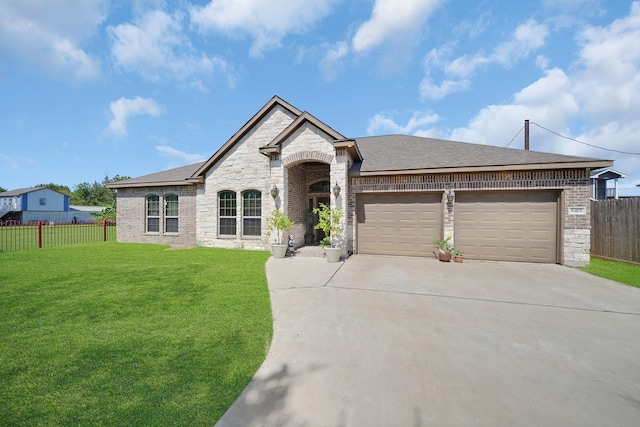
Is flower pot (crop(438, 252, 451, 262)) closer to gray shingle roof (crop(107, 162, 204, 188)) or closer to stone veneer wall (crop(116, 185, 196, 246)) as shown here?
stone veneer wall (crop(116, 185, 196, 246))

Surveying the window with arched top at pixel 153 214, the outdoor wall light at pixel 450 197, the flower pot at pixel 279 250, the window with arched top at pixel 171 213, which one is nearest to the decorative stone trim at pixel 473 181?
the outdoor wall light at pixel 450 197

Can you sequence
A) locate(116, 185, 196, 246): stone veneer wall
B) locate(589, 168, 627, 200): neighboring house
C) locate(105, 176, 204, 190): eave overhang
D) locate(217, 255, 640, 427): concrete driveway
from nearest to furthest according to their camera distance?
1. locate(217, 255, 640, 427): concrete driveway
2. locate(105, 176, 204, 190): eave overhang
3. locate(116, 185, 196, 246): stone veneer wall
4. locate(589, 168, 627, 200): neighboring house

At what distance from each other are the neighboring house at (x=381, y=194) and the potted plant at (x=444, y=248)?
32 centimetres

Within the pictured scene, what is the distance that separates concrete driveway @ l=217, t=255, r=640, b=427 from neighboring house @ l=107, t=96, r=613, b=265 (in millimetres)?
3278

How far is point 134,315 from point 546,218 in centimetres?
1178

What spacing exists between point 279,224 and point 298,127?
12.4ft

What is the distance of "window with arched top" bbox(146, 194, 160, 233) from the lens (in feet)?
45.8

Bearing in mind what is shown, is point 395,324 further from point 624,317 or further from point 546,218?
point 546,218

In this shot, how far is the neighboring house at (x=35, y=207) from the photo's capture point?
3784 centimetres

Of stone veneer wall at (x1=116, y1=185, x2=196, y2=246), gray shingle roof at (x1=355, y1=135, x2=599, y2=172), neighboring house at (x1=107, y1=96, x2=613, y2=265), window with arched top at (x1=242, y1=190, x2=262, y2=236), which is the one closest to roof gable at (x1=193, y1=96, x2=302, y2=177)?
neighboring house at (x1=107, y1=96, x2=613, y2=265)

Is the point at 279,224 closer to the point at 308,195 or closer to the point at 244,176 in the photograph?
the point at 308,195

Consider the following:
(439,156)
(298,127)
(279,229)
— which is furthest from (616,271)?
(298,127)

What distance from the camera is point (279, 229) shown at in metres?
10.1

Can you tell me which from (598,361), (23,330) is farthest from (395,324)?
(23,330)
